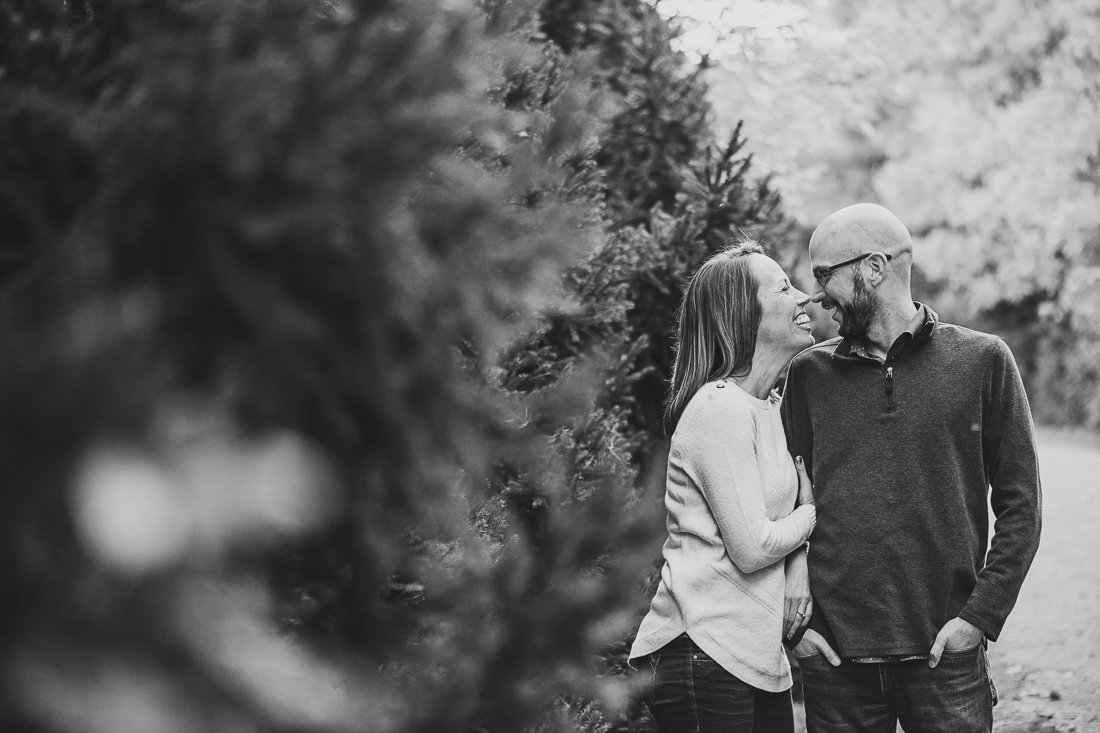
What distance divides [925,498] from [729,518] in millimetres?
664

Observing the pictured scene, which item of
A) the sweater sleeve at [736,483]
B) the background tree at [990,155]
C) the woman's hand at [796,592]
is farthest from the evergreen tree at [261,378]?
the background tree at [990,155]

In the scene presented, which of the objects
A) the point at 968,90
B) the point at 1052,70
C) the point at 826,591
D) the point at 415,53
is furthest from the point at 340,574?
the point at 968,90

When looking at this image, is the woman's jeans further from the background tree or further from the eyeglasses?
the background tree

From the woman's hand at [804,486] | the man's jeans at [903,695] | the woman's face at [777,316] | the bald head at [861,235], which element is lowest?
the man's jeans at [903,695]

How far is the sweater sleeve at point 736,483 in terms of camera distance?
267 centimetres

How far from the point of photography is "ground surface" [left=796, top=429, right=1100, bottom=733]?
677 centimetres

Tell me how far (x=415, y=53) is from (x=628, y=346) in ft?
10.3

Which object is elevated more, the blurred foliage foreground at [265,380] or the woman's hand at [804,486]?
the woman's hand at [804,486]

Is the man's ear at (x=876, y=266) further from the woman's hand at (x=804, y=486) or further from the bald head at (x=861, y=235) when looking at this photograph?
the woman's hand at (x=804, y=486)

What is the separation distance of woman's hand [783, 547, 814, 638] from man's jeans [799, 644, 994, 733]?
0.15 m

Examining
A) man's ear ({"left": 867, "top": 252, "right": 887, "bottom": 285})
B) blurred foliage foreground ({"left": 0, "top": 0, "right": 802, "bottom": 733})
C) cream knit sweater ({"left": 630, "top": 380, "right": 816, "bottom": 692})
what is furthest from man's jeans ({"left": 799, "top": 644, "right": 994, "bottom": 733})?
blurred foliage foreground ({"left": 0, "top": 0, "right": 802, "bottom": 733})

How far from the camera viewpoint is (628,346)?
4.32 meters

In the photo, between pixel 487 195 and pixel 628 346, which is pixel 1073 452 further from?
pixel 487 195

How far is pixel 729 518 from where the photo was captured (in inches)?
105
